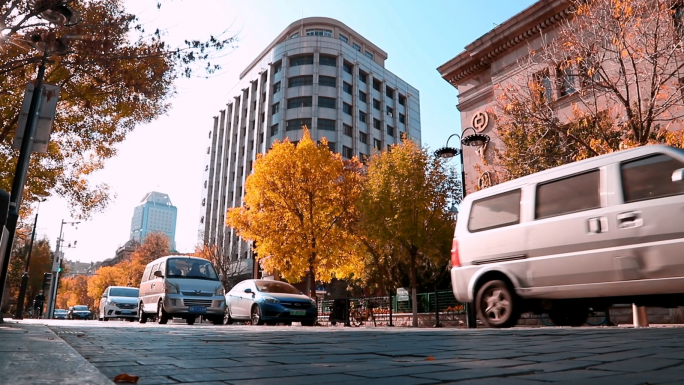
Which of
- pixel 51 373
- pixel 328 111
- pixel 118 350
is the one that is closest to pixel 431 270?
pixel 118 350

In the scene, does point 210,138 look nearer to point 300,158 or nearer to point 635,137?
point 300,158

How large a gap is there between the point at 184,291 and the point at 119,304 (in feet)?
36.9

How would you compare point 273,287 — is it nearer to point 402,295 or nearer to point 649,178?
point 402,295

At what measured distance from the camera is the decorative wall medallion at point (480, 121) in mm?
23672

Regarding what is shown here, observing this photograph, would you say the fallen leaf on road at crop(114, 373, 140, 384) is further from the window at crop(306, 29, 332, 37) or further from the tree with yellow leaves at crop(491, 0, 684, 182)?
the window at crop(306, 29, 332, 37)

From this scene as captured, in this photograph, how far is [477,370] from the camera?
2.61 metres

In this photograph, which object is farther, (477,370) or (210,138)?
(210,138)

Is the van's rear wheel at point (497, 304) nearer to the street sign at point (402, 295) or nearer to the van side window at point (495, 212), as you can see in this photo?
the van side window at point (495, 212)

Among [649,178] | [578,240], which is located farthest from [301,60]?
[649,178]

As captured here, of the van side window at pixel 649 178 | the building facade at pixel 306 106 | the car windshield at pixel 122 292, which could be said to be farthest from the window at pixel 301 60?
the van side window at pixel 649 178

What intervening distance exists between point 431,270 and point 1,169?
64.5 feet

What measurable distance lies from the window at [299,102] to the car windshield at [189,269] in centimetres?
3899

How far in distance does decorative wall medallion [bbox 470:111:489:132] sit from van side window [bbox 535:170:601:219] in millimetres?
17481

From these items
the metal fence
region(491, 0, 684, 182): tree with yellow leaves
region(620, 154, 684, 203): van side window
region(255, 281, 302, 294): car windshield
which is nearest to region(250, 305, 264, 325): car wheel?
region(255, 281, 302, 294): car windshield
